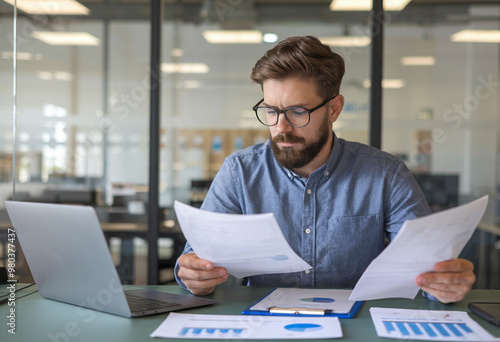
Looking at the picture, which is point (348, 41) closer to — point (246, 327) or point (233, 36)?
point (233, 36)

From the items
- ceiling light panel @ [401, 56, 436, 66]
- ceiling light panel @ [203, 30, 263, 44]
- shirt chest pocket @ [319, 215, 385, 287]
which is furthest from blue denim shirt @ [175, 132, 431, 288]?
ceiling light panel @ [203, 30, 263, 44]

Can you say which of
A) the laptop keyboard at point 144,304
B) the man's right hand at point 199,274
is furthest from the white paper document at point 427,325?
the laptop keyboard at point 144,304

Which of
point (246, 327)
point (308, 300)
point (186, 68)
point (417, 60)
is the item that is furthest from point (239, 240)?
point (186, 68)

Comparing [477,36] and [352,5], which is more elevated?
[352,5]

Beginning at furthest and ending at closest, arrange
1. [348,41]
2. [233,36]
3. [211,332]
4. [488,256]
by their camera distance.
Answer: [233,36], [348,41], [488,256], [211,332]

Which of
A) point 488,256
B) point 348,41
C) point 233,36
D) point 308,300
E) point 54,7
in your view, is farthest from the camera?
point 233,36

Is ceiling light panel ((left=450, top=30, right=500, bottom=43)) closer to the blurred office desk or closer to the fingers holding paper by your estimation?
the blurred office desk

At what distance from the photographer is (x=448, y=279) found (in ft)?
4.00

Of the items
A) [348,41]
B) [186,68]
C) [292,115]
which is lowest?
[292,115]

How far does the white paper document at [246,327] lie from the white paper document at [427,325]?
11 cm

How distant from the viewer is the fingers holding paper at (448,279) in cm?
121

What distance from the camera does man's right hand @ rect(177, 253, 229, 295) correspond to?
4.35ft

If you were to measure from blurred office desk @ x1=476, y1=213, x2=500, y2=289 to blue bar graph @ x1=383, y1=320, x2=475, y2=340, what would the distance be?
343cm

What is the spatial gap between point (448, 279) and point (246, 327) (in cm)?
48
